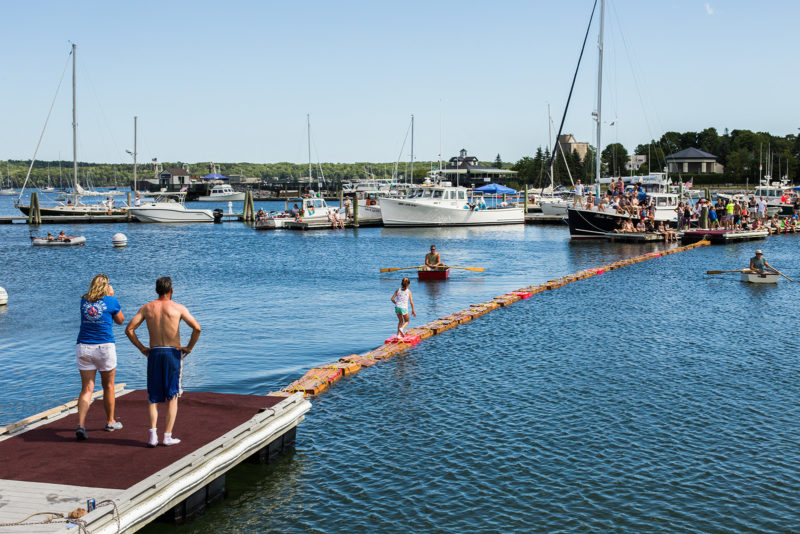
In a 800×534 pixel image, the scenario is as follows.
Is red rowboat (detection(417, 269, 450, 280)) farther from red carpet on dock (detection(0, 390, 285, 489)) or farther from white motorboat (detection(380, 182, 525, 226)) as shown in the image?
white motorboat (detection(380, 182, 525, 226))

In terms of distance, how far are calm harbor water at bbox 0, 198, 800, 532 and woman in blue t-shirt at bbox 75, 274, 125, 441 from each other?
1267 mm

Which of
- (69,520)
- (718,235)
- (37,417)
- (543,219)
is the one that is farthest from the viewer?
(543,219)

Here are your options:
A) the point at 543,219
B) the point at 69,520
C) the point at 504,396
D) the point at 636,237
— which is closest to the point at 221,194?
the point at 543,219

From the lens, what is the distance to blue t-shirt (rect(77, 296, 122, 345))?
32.7 feet

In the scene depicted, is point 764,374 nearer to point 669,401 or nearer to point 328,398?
point 669,401

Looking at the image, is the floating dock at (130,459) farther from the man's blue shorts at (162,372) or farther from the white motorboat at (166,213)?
the white motorboat at (166,213)

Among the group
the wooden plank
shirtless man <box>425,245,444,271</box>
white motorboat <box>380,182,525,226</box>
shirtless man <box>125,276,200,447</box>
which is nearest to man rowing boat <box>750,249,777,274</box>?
shirtless man <box>425,245,444,271</box>

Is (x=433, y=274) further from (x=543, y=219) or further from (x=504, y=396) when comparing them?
(x=543, y=219)

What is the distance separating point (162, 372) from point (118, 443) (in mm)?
1370

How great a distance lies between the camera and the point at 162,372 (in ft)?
32.0

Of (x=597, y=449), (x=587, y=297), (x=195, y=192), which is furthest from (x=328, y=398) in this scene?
(x=195, y=192)

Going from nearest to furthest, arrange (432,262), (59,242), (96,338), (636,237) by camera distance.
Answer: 1. (96,338)
2. (432,262)
3. (636,237)
4. (59,242)

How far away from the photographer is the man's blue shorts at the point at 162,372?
9.71m

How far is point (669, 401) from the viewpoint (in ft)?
49.3
